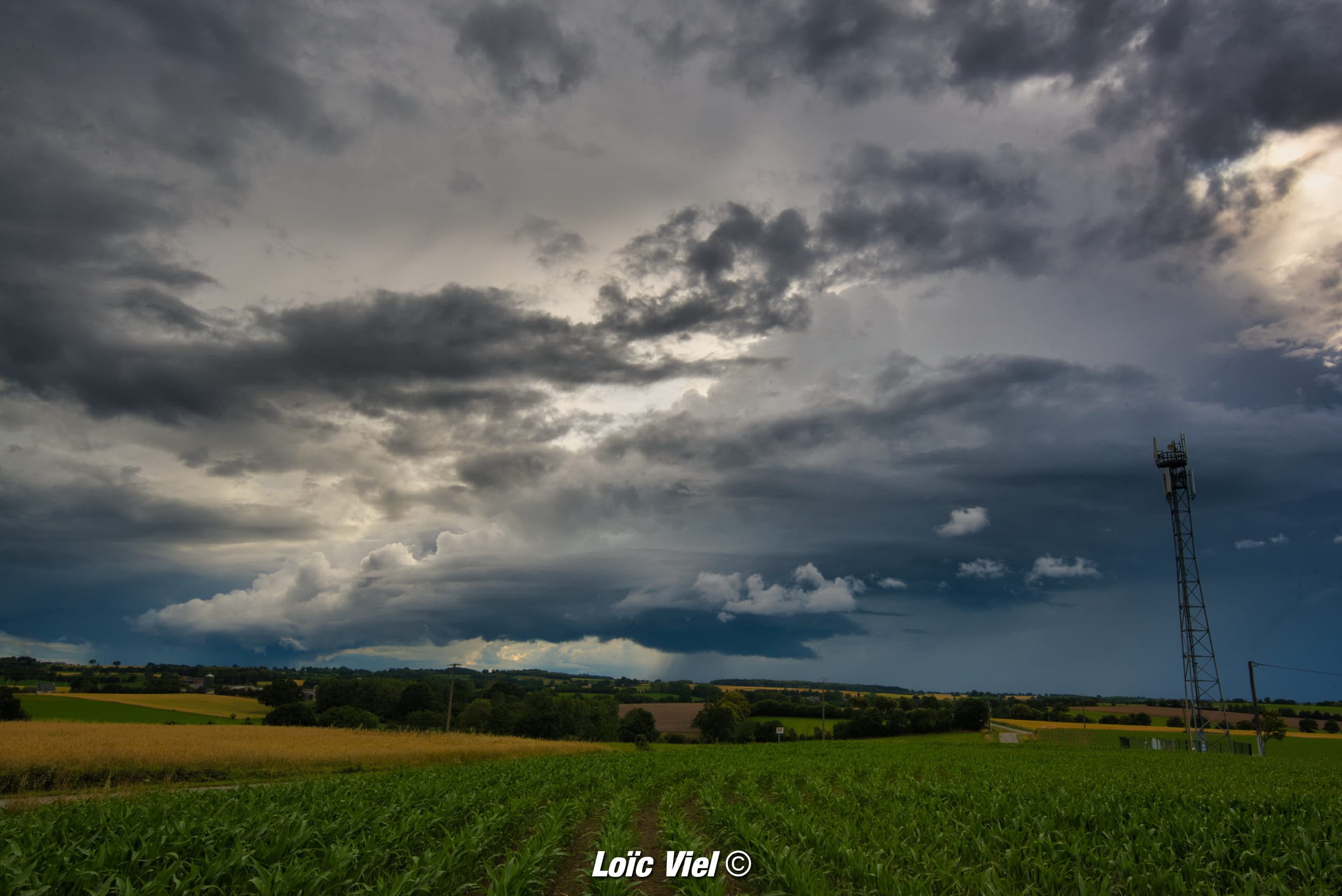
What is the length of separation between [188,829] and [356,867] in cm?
348

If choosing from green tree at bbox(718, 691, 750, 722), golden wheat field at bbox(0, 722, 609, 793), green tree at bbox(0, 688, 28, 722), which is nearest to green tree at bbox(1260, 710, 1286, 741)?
green tree at bbox(718, 691, 750, 722)

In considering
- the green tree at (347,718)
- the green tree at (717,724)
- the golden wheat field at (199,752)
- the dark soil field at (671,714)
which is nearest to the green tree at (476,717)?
the green tree at (347,718)

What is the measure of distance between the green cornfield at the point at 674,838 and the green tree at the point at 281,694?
79719 mm

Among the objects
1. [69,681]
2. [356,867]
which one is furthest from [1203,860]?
[69,681]

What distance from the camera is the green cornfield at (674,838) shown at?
1088 cm

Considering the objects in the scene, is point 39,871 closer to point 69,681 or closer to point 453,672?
point 453,672

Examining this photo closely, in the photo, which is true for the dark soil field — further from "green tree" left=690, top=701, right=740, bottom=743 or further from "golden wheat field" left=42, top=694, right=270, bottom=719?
"golden wheat field" left=42, top=694, right=270, bottom=719

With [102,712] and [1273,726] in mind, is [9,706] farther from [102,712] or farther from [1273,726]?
[1273,726]

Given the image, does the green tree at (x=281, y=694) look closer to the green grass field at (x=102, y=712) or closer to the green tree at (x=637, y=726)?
the green grass field at (x=102, y=712)

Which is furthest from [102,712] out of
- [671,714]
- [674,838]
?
[674,838]

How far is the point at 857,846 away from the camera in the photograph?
13.5 meters

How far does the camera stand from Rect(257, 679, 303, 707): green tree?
300 feet

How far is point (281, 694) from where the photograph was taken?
92.1 metres

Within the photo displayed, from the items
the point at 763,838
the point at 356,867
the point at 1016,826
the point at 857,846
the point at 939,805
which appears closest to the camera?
the point at 356,867
